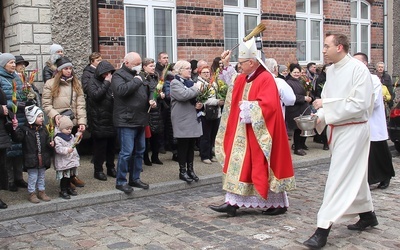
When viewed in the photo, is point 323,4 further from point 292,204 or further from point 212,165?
point 292,204

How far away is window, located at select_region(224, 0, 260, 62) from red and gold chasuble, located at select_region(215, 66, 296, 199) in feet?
21.0

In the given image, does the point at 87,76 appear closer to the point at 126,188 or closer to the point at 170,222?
the point at 126,188

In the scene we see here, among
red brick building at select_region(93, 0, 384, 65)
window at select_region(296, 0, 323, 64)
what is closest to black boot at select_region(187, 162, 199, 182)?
red brick building at select_region(93, 0, 384, 65)

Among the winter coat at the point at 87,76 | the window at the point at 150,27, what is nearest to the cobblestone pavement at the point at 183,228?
the winter coat at the point at 87,76

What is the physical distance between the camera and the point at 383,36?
1747 cm

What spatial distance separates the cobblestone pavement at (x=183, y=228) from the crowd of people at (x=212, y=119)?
254mm

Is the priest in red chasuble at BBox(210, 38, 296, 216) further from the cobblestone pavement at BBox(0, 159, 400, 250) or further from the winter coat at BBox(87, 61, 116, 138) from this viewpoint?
the winter coat at BBox(87, 61, 116, 138)

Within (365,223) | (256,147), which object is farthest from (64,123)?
(365,223)

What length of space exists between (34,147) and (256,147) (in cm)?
286

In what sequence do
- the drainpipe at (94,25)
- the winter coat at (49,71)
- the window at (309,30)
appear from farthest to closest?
the window at (309,30)
the drainpipe at (94,25)
the winter coat at (49,71)

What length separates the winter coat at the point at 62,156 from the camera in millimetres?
7211

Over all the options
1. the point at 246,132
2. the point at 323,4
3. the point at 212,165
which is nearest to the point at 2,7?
the point at 212,165

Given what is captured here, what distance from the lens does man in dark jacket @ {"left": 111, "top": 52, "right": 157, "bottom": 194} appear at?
24.7ft

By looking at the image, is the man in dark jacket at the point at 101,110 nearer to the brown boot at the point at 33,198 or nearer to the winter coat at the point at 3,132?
the brown boot at the point at 33,198
